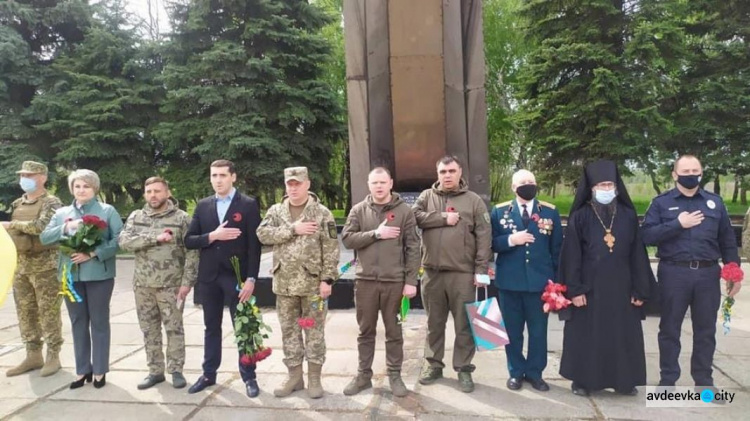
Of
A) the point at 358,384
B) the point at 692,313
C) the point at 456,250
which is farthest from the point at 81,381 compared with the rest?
the point at 692,313

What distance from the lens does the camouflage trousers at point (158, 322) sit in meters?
4.17

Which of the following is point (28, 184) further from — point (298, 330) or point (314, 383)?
point (314, 383)

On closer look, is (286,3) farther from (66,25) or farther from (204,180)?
(66,25)

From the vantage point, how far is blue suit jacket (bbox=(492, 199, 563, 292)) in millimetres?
4000

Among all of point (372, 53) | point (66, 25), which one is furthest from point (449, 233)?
point (66, 25)

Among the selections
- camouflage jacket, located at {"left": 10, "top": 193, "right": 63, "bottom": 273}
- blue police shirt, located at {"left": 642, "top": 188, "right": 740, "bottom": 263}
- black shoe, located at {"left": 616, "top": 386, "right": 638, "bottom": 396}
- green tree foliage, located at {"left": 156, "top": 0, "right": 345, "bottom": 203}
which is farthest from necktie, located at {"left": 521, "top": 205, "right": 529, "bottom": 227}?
green tree foliage, located at {"left": 156, "top": 0, "right": 345, "bottom": 203}

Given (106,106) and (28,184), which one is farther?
(106,106)

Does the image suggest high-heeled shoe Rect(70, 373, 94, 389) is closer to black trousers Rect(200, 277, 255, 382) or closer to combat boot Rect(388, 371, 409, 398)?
black trousers Rect(200, 277, 255, 382)

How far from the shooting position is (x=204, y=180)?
48.1ft

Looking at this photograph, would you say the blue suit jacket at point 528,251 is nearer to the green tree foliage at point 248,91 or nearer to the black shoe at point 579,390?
the black shoe at point 579,390

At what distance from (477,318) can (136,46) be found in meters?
15.3

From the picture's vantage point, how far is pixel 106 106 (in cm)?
1424

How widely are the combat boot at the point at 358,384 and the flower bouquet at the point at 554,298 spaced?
1.47 meters

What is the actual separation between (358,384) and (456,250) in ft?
4.22
